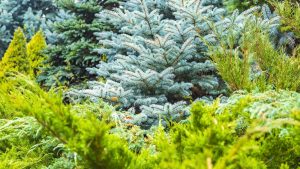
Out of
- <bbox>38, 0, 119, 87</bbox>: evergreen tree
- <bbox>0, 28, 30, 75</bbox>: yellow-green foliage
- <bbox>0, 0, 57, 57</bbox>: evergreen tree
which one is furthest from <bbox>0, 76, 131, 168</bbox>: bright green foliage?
<bbox>0, 0, 57, 57</bbox>: evergreen tree

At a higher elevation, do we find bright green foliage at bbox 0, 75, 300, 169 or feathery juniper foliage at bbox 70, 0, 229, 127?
bright green foliage at bbox 0, 75, 300, 169

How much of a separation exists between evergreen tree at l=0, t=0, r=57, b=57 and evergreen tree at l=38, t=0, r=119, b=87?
3719 millimetres


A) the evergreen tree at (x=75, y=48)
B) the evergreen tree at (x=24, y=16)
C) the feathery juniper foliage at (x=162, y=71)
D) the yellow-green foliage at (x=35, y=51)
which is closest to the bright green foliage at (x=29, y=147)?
the feathery juniper foliage at (x=162, y=71)

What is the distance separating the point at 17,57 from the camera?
559 centimetres

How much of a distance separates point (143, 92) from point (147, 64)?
25cm

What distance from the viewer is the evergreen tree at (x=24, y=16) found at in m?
9.16

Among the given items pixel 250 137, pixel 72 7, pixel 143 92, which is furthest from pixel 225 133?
pixel 72 7

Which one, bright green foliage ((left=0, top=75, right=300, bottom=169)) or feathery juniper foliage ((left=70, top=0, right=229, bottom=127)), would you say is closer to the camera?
bright green foliage ((left=0, top=75, right=300, bottom=169))

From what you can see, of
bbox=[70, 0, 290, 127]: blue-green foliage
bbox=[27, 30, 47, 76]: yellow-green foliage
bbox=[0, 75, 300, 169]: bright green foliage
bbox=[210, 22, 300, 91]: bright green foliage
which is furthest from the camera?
bbox=[27, 30, 47, 76]: yellow-green foliage

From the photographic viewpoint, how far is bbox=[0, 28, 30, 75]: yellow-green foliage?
5559mm

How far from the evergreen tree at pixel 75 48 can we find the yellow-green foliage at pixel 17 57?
0.51m

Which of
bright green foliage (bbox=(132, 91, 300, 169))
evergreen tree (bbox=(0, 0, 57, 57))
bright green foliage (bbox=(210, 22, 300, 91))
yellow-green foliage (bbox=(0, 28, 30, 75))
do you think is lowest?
evergreen tree (bbox=(0, 0, 57, 57))

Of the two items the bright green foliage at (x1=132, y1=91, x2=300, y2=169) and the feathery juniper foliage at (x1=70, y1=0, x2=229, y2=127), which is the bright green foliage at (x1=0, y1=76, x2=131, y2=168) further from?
the feathery juniper foliage at (x1=70, y1=0, x2=229, y2=127)

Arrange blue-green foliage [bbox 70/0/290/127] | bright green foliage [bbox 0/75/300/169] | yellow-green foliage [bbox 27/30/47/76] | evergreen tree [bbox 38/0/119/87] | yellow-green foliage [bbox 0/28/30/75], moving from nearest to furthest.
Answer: bright green foliage [bbox 0/75/300/169] < blue-green foliage [bbox 70/0/290/127] < evergreen tree [bbox 38/0/119/87] < yellow-green foliage [bbox 0/28/30/75] < yellow-green foliage [bbox 27/30/47/76]
